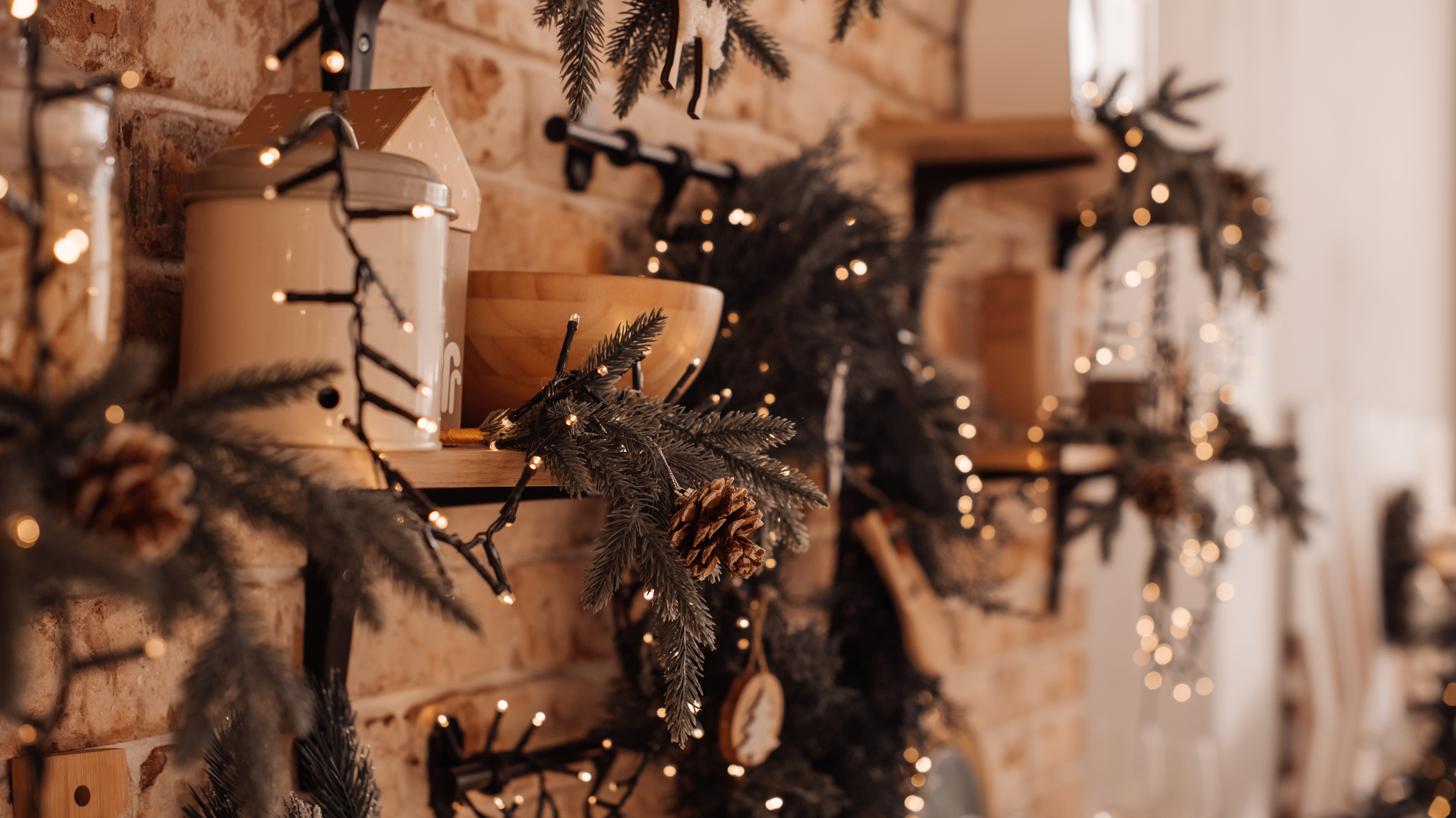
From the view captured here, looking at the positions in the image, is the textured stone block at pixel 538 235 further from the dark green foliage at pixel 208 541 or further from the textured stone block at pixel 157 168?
the dark green foliage at pixel 208 541

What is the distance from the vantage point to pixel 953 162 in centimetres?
122

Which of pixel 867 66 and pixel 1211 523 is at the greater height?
pixel 867 66

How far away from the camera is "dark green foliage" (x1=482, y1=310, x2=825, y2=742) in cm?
47

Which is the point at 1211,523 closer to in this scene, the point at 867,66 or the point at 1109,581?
the point at 1109,581

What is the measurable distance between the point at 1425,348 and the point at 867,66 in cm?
315

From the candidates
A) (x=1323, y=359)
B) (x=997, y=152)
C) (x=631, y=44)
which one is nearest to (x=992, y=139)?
(x=997, y=152)

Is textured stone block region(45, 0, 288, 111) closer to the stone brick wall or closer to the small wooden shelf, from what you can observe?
the stone brick wall

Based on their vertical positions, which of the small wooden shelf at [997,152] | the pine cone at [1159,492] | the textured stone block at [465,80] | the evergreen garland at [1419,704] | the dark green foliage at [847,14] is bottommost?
the evergreen garland at [1419,704]

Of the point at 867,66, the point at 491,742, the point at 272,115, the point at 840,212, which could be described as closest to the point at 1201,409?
the point at 867,66

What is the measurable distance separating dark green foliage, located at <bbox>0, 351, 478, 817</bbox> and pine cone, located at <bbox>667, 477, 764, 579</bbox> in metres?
0.15

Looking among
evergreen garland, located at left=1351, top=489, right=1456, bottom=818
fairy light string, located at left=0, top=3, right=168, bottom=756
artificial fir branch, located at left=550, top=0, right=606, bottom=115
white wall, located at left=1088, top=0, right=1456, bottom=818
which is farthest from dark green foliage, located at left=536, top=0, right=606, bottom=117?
evergreen garland, located at left=1351, top=489, right=1456, bottom=818

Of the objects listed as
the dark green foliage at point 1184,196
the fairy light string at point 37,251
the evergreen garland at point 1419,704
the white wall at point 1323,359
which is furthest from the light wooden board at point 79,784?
the evergreen garland at point 1419,704

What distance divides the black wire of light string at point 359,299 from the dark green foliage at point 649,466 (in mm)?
62

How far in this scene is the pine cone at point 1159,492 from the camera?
113 cm
